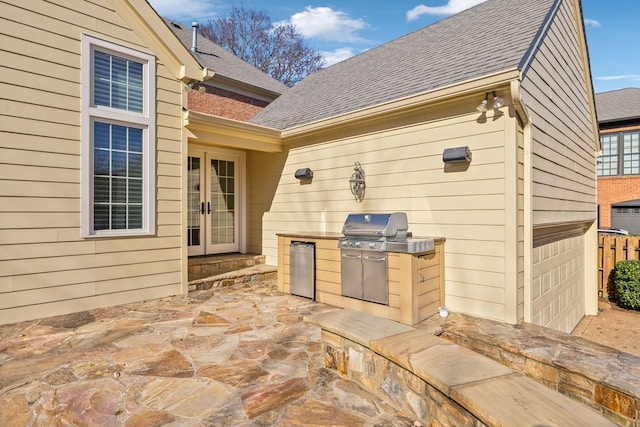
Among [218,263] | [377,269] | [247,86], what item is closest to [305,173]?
[218,263]

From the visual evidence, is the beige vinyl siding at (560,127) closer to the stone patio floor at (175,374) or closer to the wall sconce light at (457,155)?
the wall sconce light at (457,155)

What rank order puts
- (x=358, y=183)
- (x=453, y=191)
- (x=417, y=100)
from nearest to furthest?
1. (x=453, y=191)
2. (x=417, y=100)
3. (x=358, y=183)

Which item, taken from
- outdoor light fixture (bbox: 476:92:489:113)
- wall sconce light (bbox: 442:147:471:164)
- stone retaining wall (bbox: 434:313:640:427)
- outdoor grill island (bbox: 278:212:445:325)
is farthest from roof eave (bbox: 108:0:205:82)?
stone retaining wall (bbox: 434:313:640:427)

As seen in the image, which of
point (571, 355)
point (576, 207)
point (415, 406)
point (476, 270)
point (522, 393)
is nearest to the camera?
point (522, 393)

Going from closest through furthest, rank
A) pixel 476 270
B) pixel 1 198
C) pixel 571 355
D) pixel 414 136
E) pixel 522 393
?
pixel 522 393, pixel 571 355, pixel 1 198, pixel 476 270, pixel 414 136

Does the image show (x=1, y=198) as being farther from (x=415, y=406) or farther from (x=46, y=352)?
(x=415, y=406)

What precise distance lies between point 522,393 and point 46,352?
3.62 metres

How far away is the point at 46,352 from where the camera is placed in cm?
313

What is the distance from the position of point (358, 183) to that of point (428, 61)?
2.31 m

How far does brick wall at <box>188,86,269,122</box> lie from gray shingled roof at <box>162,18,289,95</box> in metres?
0.55

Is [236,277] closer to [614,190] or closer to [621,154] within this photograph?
[614,190]

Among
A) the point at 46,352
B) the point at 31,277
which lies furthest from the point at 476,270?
the point at 31,277

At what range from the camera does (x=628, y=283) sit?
7492 millimetres

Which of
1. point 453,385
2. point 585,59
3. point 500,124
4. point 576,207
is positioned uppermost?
point 585,59
